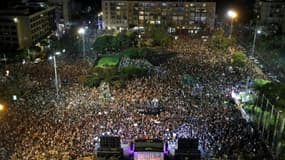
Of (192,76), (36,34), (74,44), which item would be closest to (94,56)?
(74,44)

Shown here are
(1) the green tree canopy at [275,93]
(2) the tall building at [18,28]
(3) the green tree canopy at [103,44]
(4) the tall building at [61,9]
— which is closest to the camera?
(1) the green tree canopy at [275,93]

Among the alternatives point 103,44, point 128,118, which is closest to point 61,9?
point 103,44

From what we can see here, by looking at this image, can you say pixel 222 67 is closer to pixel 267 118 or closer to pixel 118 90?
pixel 118 90

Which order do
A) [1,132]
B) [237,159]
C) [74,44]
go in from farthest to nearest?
1. [74,44]
2. [1,132]
3. [237,159]

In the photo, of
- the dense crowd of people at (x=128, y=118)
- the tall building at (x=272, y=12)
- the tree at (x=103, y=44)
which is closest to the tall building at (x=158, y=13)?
the tall building at (x=272, y=12)

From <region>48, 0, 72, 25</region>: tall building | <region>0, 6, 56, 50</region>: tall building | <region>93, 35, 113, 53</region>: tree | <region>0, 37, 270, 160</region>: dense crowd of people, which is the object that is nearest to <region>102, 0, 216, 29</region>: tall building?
<region>48, 0, 72, 25</region>: tall building

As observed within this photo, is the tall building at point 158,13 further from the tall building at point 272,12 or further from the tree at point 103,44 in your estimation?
the tree at point 103,44
